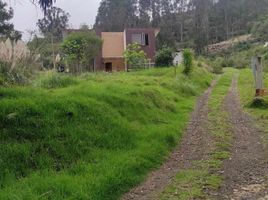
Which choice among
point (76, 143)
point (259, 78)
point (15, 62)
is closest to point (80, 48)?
point (259, 78)

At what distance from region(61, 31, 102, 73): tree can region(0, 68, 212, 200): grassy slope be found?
19.3 meters

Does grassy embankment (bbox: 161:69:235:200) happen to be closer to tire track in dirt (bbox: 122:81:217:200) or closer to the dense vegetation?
tire track in dirt (bbox: 122:81:217:200)

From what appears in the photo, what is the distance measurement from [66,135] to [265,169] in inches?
133

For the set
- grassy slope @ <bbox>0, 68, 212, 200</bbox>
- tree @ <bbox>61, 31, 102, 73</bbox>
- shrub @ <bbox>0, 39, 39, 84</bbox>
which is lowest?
grassy slope @ <bbox>0, 68, 212, 200</bbox>

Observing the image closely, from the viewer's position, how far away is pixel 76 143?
272 inches

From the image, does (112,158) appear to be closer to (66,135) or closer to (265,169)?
(66,135)

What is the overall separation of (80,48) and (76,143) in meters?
25.3

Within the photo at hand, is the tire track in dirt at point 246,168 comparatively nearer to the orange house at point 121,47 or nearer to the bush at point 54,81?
the bush at point 54,81

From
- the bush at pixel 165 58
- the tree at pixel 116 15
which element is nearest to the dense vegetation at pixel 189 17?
the tree at pixel 116 15

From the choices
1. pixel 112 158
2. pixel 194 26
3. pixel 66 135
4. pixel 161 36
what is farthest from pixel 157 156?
pixel 194 26

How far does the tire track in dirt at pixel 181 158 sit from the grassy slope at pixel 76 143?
169 mm

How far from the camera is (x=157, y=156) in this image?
25.0ft

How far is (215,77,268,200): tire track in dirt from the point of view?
577 cm

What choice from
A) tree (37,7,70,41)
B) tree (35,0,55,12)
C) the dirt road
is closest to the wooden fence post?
the dirt road
